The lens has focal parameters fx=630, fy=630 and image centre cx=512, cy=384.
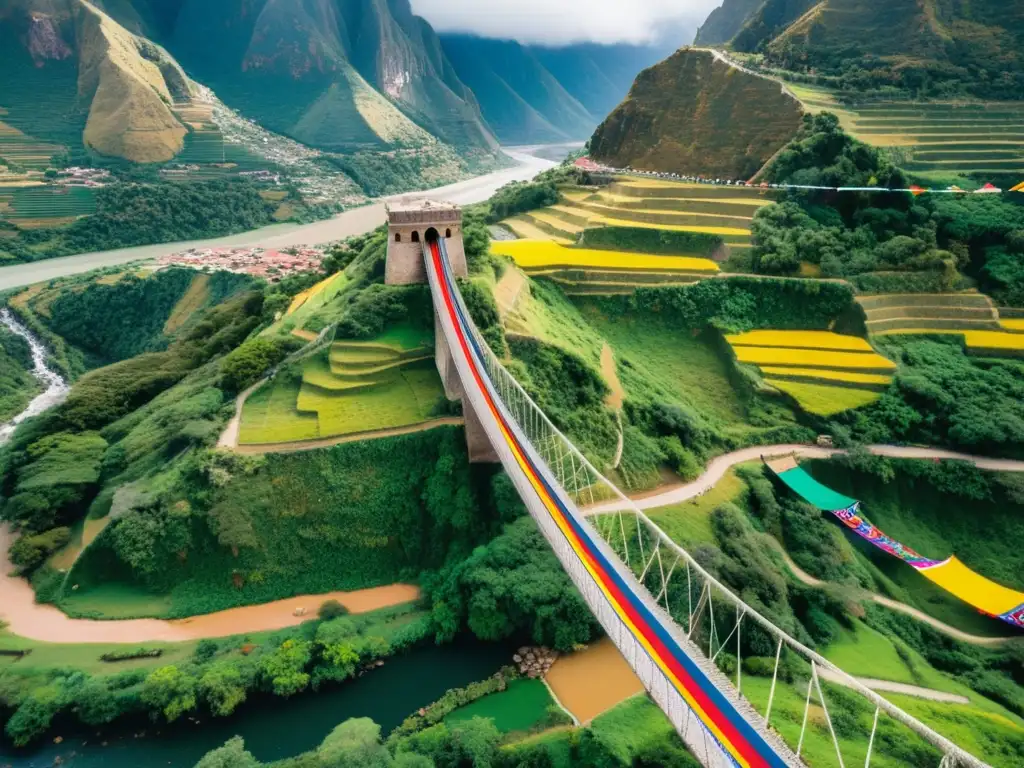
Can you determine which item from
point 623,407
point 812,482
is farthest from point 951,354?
point 623,407

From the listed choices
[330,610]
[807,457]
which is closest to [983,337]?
[807,457]

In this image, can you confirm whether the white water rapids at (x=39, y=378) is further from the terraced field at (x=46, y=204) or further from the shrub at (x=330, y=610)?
the shrub at (x=330, y=610)

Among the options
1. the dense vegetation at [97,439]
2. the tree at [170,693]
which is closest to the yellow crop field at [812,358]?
the dense vegetation at [97,439]

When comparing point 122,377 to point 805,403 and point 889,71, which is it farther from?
point 889,71

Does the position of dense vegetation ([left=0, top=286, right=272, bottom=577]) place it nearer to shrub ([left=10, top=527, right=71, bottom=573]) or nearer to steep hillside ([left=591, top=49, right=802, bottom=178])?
shrub ([left=10, top=527, right=71, bottom=573])

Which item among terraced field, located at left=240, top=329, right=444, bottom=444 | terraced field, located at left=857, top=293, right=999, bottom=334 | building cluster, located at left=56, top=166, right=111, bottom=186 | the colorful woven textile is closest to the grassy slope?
terraced field, located at left=240, top=329, right=444, bottom=444
